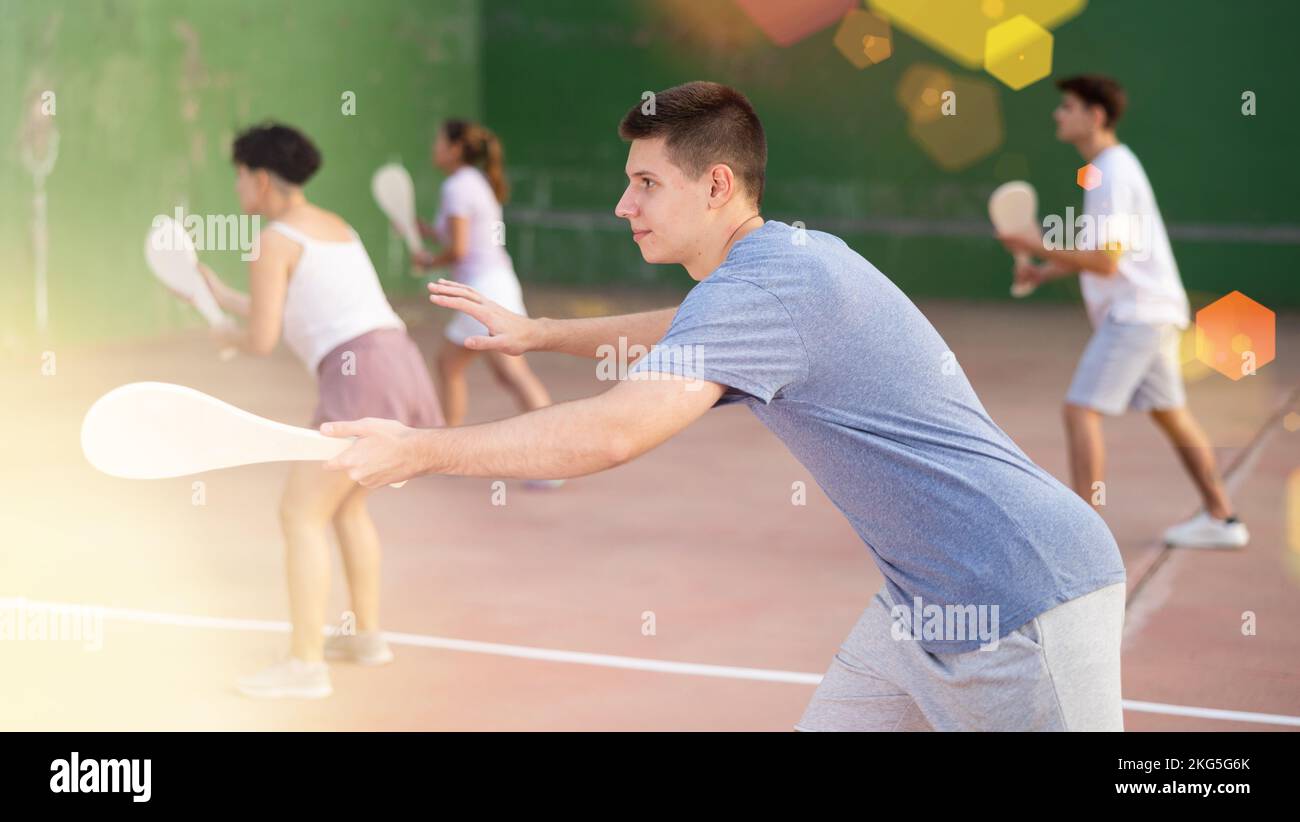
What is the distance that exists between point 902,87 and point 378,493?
11.0 m

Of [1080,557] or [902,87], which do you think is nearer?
[1080,557]

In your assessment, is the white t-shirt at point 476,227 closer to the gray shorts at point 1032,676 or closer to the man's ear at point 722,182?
the man's ear at point 722,182

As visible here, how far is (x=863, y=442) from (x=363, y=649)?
3.19m

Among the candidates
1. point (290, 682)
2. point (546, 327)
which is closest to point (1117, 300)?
point (290, 682)

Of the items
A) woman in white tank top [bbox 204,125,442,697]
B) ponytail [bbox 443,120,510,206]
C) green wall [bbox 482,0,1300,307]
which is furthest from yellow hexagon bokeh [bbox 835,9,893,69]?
woman in white tank top [bbox 204,125,442,697]

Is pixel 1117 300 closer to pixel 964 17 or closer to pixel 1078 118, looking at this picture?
pixel 1078 118

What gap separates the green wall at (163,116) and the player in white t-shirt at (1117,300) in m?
8.20

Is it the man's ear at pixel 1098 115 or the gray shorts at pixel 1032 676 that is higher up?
the man's ear at pixel 1098 115

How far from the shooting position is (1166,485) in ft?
28.6

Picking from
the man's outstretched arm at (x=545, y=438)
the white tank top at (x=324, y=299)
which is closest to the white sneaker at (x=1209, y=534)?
the white tank top at (x=324, y=299)

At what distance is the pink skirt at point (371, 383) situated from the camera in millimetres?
5297

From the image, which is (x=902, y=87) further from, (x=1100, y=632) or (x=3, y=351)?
(x=1100, y=632)
